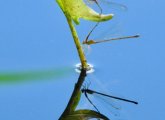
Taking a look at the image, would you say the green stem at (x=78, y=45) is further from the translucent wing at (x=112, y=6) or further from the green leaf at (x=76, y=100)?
the translucent wing at (x=112, y=6)

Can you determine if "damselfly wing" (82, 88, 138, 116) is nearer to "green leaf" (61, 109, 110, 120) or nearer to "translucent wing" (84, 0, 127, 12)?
"green leaf" (61, 109, 110, 120)

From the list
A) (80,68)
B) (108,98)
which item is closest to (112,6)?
(80,68)

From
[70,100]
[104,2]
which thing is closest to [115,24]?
[104,2]

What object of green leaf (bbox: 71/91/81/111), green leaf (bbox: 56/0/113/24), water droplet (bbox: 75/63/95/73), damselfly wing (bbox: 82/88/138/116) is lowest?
water droplet (bbox: 75/63/95/73)

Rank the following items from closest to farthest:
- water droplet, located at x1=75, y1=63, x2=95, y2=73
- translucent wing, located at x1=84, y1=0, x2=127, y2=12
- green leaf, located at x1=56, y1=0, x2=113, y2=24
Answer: green leaf, located at x1=56, y1=0, x2=113, y2=24
water droplet, located at x1=75, y1=63, x2=95, y2=73
translucent wing, located at x1=84, y1=0, x2=127, y2=12

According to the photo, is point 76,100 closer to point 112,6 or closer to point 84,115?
point 84,115

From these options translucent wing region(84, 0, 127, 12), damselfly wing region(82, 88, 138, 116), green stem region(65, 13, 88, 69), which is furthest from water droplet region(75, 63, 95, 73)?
translucent wing region(84, 0, 127, 12)
